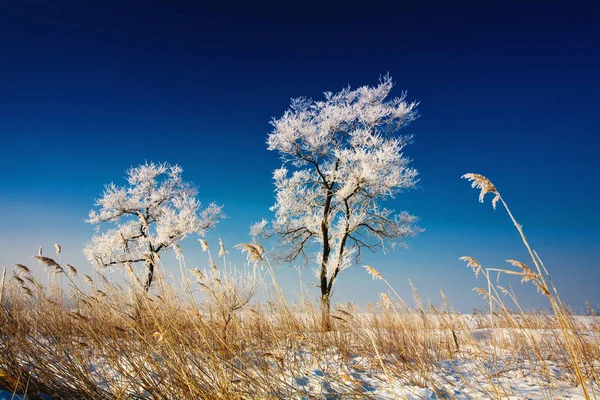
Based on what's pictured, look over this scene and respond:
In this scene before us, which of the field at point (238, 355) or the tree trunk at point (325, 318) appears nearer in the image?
the field at point (238, 355)

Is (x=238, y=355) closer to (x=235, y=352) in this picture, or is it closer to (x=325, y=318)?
(x=235, y=352)

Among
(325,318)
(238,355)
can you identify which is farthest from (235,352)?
(325,318)

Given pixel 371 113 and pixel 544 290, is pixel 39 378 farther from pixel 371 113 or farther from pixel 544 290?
pixel 371 113

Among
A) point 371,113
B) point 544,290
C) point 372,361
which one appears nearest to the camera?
point 544,290

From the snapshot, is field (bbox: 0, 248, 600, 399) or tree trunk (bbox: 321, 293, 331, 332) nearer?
field (bbox: 0, 248, 600, 399)

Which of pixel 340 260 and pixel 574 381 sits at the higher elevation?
pixel 340 260

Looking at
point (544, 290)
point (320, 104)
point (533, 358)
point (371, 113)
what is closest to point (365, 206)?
point (371, 113)

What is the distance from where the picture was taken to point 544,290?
2.25 meters

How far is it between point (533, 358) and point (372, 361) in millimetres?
2583

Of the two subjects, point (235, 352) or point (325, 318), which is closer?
point (235, 352)

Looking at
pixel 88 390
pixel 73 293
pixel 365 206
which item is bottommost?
pixel 88 390

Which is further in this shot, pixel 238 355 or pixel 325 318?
pixel 325 318

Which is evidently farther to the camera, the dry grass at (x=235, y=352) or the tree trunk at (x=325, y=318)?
the tree trunk at (x=325, y=318)

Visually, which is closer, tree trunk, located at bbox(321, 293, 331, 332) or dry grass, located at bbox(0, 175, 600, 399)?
dry grass, located at bbox(0, 175, 600, 399)
